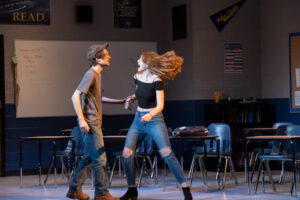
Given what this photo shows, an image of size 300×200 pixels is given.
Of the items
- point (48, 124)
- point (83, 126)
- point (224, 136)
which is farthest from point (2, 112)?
point (83, 126)

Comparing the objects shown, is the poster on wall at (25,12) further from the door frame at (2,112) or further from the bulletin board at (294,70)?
the bulletin board at (294,70)

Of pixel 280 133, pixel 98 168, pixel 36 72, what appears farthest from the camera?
pixel 36 72

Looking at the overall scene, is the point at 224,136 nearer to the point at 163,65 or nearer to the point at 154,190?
the point at 154,190

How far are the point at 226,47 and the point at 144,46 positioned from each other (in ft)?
4.74

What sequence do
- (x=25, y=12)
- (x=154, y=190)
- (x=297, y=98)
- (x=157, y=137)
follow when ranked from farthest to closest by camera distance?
(x=25, y=12)
(x=297, y=98)
(x=154, y=190)
(x=157, y=137)

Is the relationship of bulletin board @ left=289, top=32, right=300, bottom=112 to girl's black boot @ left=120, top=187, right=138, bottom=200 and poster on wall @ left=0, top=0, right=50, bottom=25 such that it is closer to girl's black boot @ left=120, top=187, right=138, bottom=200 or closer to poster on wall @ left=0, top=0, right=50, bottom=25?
poster on wall @ left=0, top=0, right=50, bottom=25

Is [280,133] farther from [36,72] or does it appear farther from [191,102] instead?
[36,72]

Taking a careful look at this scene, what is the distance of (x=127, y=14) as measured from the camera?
10.6 metres

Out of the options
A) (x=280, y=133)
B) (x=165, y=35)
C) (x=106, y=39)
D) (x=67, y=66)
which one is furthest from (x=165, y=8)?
(x=280, y=133)

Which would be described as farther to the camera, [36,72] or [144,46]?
[144,46]

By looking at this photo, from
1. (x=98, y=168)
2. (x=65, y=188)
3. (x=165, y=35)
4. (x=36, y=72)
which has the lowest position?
(x=65, y=188)

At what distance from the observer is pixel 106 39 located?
10.5m

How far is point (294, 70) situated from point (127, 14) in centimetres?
308

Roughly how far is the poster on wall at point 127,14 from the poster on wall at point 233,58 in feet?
5.38
